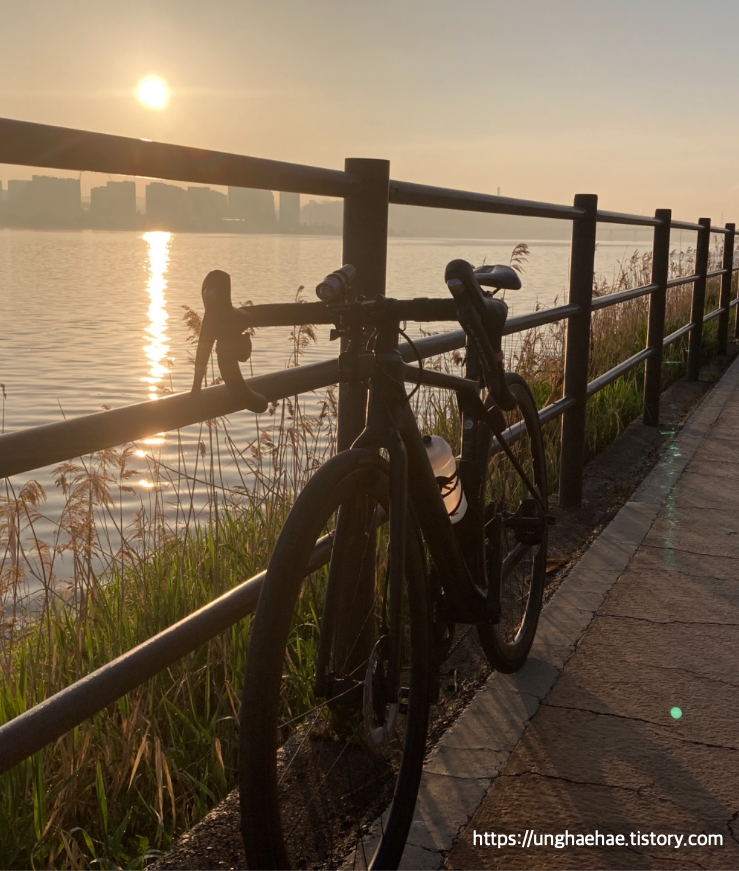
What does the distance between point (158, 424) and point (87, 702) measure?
50cm

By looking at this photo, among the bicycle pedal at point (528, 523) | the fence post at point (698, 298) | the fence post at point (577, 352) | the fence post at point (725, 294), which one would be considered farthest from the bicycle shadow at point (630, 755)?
the fence post at point (725, 294)

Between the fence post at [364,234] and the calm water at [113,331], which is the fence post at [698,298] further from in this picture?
the fence post at [364,234]

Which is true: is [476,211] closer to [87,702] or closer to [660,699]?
[660,699]

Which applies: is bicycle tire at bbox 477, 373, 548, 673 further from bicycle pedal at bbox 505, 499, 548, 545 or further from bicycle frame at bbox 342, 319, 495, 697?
bicycle frame at bbox 342, 319, 495, 697

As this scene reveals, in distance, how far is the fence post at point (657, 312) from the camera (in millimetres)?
7012

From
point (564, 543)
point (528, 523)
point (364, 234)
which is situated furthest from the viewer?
point (564, 543)

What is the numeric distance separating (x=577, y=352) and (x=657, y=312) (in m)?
2.32

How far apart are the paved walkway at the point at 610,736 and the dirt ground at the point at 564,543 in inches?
4.0

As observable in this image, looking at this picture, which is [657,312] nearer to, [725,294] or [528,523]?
[725,294]

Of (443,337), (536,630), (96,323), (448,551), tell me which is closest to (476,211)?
(443,337)

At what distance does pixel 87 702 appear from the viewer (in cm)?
174

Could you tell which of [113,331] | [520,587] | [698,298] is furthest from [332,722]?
[113,331]

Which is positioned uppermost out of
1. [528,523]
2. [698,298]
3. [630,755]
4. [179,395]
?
[698,298]

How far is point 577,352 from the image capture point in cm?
507
